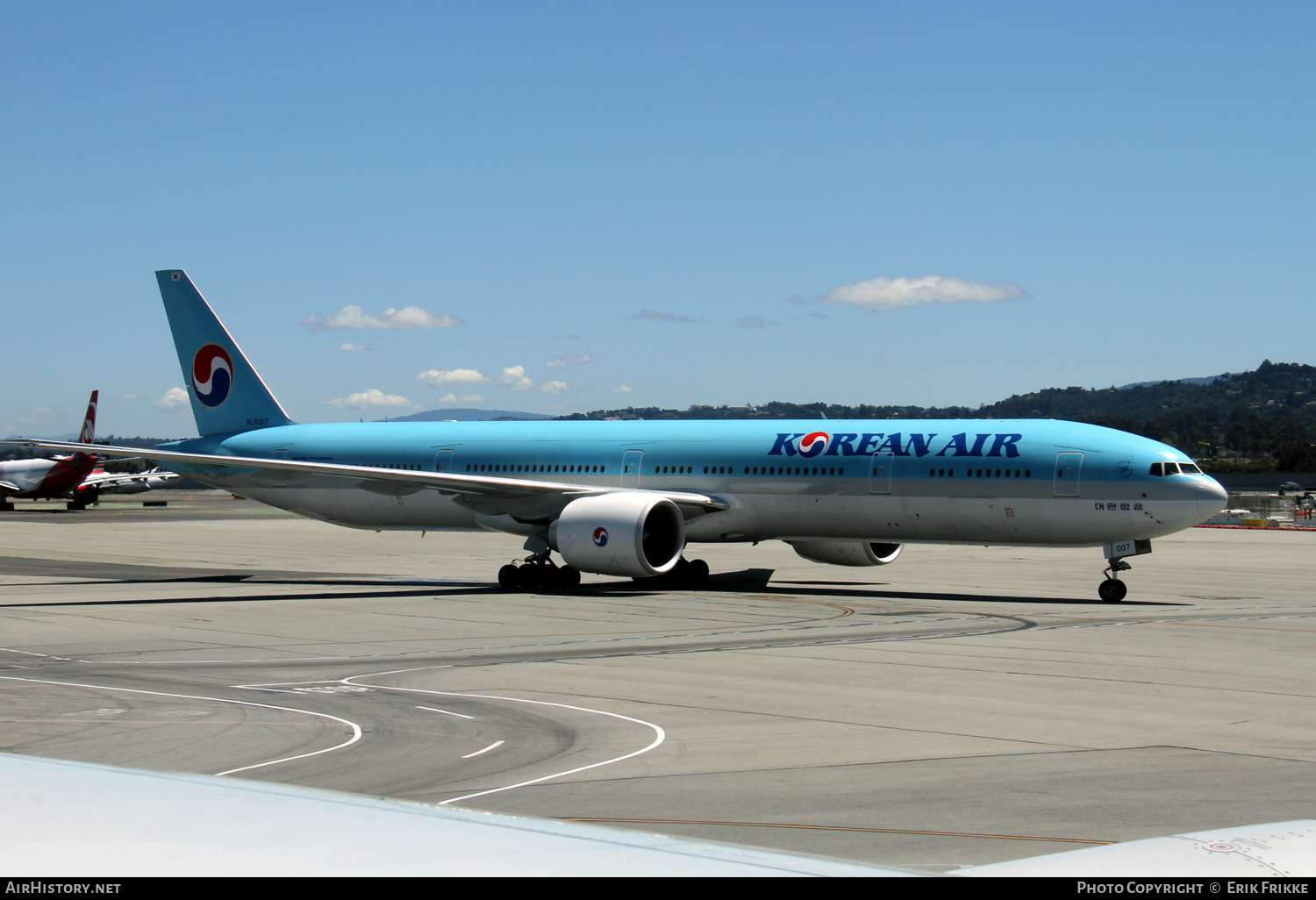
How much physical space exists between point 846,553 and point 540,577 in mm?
7927

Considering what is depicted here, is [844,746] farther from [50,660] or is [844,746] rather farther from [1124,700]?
[50,660]

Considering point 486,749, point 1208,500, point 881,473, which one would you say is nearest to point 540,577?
point 881,473

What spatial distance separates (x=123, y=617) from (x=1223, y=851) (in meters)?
24.1

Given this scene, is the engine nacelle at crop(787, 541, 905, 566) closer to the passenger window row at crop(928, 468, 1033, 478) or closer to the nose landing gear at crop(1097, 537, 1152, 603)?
the passenger window row at crop(928, 468, 1033, 478)

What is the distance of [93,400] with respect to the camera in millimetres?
83812

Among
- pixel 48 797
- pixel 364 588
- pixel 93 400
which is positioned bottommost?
pixel 364 588

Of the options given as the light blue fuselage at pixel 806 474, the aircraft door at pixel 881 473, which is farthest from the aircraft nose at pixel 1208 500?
the aircraft door at pixel 881 473

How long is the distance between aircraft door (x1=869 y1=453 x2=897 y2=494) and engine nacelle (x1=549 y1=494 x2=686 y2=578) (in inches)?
178

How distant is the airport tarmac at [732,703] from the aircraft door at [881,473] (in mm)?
2553

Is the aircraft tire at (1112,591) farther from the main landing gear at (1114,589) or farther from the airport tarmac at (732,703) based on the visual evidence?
the airport tarmac at (732,703)

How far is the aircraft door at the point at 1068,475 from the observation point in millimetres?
27047

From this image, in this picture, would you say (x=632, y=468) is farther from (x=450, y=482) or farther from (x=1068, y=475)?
(x=1068, y=475)

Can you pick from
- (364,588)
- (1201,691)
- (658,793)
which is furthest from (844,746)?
(364,588)

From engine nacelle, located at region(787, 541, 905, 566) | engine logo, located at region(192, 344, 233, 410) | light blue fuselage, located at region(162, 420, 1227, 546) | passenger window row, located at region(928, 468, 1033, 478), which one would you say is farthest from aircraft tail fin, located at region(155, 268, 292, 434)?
passenger window row, located at region(928, 468, 1033, 478)
